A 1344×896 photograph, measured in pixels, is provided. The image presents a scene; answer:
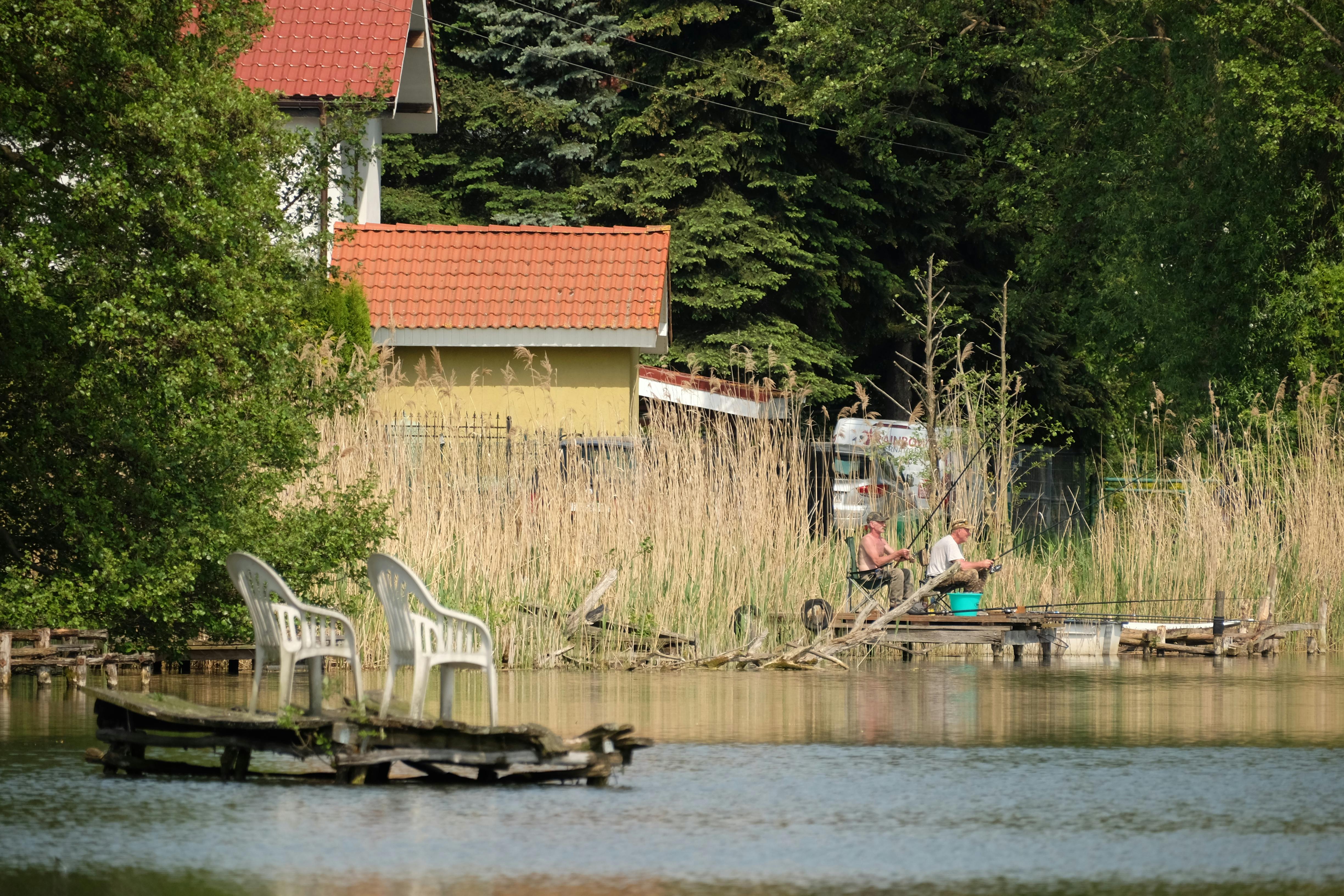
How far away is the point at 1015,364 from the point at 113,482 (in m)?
27.6

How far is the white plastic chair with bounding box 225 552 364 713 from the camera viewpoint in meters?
10.8

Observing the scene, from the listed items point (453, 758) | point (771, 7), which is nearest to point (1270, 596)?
point (453, 758)

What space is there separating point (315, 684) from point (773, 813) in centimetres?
331

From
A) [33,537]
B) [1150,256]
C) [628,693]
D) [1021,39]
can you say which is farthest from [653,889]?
[1021,39]

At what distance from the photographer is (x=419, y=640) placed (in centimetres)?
1042

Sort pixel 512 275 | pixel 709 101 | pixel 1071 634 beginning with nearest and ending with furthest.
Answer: pixel 1071 634
pixel 512 275
pixel 709 101

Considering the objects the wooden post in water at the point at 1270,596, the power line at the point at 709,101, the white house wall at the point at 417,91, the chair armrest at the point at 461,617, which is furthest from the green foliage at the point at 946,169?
the chair armrest at the point at 461,617

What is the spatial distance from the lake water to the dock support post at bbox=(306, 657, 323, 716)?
1.13m

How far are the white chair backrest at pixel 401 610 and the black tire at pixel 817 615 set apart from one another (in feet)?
25.5

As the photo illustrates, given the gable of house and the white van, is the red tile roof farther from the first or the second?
the white van

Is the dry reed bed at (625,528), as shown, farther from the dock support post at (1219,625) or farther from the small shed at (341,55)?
the small shed at (341,55)

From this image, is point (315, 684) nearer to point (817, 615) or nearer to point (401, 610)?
point (401, 610)

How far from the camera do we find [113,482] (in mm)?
14781

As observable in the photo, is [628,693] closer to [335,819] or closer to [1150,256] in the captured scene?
[335,819]
